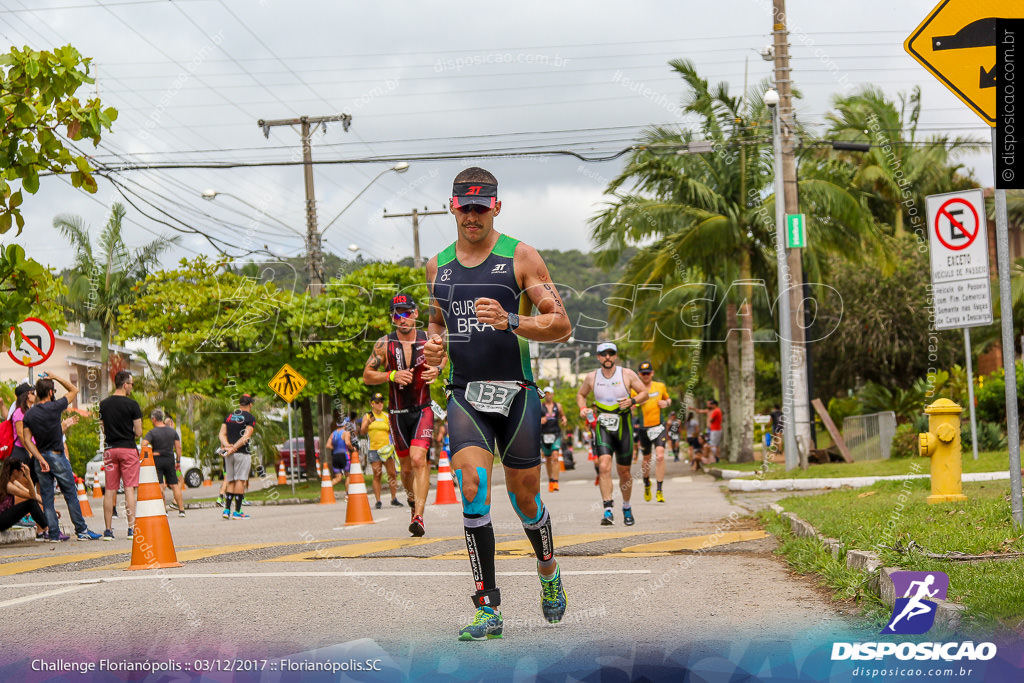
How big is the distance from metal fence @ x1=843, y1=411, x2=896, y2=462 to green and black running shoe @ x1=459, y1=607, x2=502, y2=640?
664 inches

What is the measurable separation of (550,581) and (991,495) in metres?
6.10

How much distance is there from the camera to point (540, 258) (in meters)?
5.69

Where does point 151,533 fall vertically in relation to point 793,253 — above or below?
below

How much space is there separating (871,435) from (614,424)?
1193 centimetres

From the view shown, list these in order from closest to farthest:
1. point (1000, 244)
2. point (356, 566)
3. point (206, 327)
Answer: point (1000, 244)
point (356, 566)
point (206, 327)

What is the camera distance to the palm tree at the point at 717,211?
28.2 metres

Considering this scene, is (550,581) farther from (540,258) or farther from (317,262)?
(317,262)

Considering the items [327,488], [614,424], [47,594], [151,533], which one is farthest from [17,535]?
[614,424]

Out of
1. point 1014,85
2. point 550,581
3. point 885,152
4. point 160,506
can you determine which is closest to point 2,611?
point 160,506

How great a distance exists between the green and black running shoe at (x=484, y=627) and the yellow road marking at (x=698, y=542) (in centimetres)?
418

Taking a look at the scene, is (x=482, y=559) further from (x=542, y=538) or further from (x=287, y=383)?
(x=287, y=383)

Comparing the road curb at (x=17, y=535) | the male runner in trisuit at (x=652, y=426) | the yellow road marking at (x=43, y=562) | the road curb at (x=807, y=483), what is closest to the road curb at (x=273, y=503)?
the male runner in trisuit at (x=652, y=426)

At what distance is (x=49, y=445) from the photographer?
1312 centimetres

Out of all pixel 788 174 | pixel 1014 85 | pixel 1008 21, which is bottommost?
pixel 1014 85
